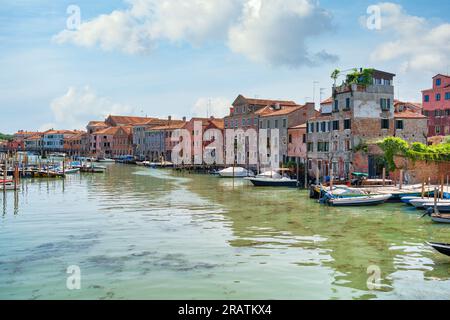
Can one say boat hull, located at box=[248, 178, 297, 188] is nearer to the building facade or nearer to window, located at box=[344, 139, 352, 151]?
the building facade

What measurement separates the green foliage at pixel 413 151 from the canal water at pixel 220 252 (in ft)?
31.1

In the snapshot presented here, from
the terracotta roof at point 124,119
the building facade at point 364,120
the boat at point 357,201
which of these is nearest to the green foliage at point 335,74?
the building facade at point 364,120

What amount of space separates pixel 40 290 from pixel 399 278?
431 inches

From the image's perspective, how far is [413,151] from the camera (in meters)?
42.0

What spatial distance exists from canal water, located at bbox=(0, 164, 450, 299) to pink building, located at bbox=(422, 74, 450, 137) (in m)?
34.0

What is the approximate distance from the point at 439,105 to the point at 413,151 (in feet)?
84.2

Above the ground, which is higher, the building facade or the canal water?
the building facade

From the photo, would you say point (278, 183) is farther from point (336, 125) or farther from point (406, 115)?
point (406, 115)

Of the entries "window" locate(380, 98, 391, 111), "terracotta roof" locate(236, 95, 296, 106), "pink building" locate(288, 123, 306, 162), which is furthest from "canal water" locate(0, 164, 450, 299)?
"terracotta roof" locate(236, 95, 296, 106)

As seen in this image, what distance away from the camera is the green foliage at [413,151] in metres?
40.5

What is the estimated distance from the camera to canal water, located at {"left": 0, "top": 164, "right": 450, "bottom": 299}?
14.7 meters

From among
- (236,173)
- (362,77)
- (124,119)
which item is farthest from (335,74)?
(124,119)

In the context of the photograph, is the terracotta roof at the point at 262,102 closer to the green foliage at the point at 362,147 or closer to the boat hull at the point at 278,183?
the boat hull at the point at 278,183

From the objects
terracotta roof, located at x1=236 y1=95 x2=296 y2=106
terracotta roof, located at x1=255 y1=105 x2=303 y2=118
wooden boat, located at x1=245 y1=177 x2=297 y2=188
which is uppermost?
terracotta roof, located at x1=236 y1=95 x2=296 y2=106
